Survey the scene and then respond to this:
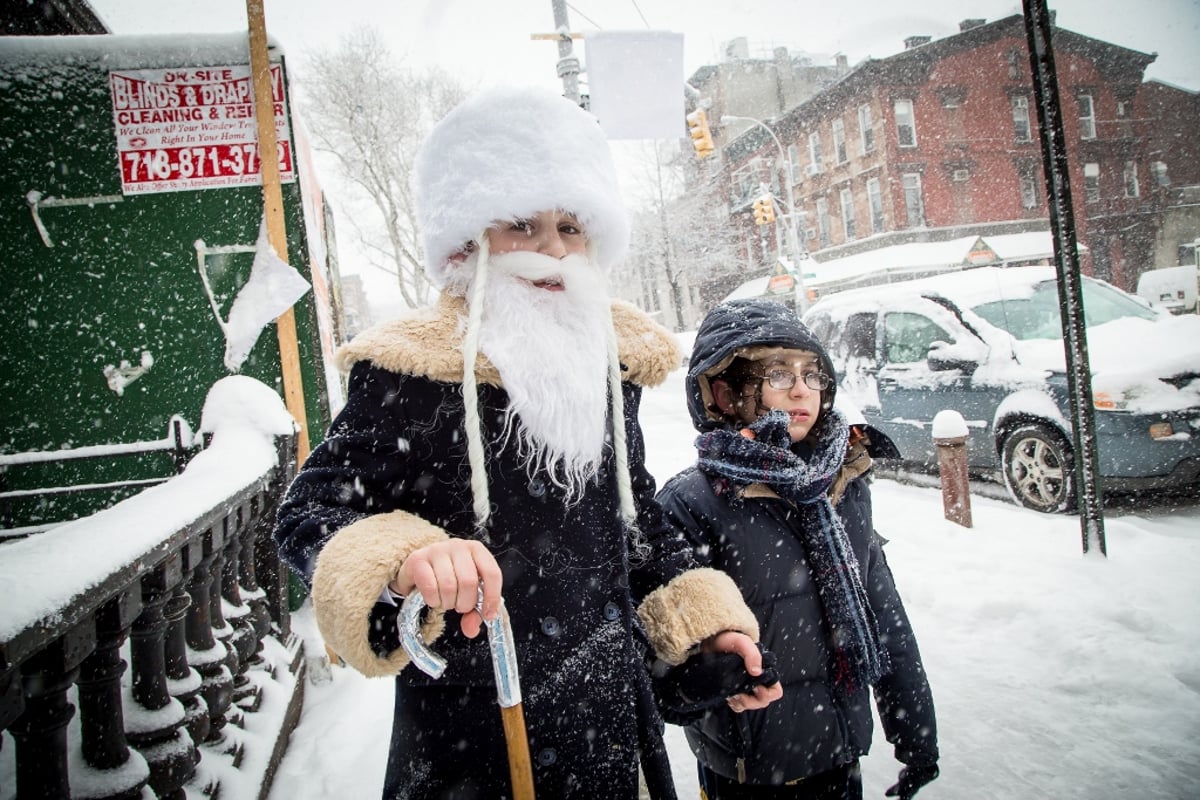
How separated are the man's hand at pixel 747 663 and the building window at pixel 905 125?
3466cm

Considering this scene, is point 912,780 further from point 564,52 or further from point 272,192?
point 564,52

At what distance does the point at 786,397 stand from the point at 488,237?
1114 mm

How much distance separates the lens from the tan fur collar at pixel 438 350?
128 cm

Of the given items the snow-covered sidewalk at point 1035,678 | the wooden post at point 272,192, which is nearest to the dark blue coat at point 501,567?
the snow-covered sidewalk at point 1035,678

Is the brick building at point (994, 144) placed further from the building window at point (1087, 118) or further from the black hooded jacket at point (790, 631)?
the black hooded jacket at point (790, 631)

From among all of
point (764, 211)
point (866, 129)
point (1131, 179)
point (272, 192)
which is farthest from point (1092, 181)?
point (272, 192)

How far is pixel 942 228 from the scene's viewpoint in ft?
99.1

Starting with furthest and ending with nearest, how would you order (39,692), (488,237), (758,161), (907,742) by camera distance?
(758,161)
(907,742)
(488,237)
(39,692)

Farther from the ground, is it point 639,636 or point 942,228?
point 942,228

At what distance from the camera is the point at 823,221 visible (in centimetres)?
3503

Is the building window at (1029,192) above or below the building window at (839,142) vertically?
below

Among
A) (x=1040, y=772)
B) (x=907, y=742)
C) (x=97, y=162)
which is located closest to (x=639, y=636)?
(x=907, y=742)

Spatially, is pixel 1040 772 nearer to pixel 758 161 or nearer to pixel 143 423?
pixel 143 423

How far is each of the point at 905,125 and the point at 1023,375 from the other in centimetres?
3053
